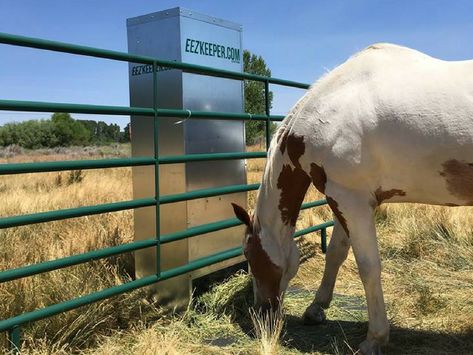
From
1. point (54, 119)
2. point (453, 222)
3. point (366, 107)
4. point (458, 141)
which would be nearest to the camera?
point (458, 141)

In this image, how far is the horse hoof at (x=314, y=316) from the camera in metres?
3.86

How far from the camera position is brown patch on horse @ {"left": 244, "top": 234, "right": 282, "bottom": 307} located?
11.7 feet

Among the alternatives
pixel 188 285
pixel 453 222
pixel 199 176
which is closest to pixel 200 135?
pixel 199 176

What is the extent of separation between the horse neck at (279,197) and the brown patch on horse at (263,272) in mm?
134

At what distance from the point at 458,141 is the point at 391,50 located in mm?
843

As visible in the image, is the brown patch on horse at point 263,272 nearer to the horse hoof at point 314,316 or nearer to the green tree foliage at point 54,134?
the horse hoof at point 314,316

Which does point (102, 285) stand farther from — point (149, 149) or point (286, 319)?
point (286, 319)

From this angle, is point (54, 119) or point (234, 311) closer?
point (234, 311)

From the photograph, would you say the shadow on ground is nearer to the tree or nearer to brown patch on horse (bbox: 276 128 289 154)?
brown patch on horse (bbox: 276 128 289 154)

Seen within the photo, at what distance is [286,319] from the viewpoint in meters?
4.04

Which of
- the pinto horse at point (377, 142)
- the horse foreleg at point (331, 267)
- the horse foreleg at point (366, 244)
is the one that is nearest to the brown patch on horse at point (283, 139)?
the pinto horse at point (377, 142)

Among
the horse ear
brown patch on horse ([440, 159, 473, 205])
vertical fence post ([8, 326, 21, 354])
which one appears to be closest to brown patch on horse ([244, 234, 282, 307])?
the horse ear

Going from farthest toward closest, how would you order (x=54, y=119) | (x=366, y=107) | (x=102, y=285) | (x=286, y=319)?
(x=54, y=119)
(x=286, y=319)
(x=102, y=285)
(x=366, y=107)

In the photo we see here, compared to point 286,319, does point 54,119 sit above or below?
above
